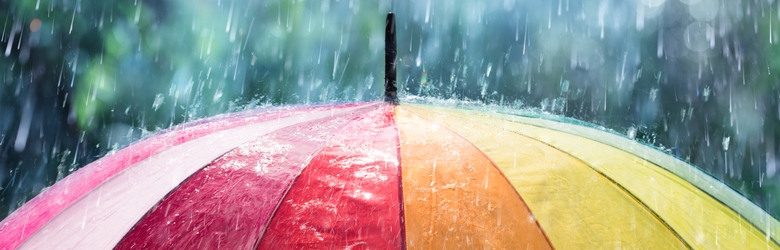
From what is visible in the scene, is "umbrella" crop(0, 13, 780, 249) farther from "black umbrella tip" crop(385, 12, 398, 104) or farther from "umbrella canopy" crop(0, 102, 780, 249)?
"black umbrella tip" crop(385, 12, 398, 104)

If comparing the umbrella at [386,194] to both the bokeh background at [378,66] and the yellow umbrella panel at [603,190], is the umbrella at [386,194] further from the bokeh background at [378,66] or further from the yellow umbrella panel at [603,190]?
the bokeh background at [378,66]

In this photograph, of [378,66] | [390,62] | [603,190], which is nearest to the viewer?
A: [603,190]

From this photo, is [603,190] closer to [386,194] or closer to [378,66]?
[386,194]

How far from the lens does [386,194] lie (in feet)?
5.27

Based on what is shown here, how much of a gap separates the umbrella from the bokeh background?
132 inches

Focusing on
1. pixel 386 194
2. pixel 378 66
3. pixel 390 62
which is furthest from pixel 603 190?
pixel 378 66

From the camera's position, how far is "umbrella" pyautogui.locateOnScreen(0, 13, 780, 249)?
1.52 m

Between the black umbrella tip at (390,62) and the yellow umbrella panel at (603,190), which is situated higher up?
the black umbrella tip at (390,62)

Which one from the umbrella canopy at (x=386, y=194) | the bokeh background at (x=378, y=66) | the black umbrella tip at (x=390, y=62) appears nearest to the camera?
the umbrella canopy at (x=386, y=194)

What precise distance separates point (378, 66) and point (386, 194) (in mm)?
6126

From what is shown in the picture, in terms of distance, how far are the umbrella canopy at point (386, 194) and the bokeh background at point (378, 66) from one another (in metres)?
3.35

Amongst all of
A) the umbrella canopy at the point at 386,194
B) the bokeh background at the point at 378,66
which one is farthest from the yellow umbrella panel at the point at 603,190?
the bokeh background at the point at 378,66

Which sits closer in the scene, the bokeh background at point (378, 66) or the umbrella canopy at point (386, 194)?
the umbrella canopy at point (386, 194)

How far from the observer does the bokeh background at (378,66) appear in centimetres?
563
